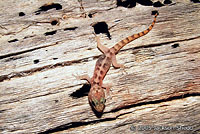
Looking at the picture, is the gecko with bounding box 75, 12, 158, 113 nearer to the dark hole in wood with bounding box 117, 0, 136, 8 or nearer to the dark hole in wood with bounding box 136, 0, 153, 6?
the dark hole in wood with bounding box 136, 0, 153, 6

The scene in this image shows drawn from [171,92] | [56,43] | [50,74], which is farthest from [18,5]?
[171,92]

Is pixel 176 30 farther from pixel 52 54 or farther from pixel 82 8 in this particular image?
pixel 52 54

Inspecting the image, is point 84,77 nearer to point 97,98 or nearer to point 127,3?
point 97,98

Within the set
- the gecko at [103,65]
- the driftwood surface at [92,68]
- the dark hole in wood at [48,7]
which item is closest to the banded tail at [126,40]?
the gecko at [103,65]

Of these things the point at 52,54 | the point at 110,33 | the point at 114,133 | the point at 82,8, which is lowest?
the point at 114,133

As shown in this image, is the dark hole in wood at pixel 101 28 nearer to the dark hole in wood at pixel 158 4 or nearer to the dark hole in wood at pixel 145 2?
the dark hole in wood at pixel 145 2
